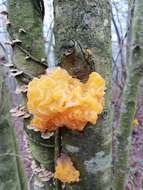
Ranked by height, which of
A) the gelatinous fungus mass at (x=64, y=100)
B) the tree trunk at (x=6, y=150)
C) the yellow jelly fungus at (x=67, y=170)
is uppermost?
the gelatinous fungus mass at (x=64, y=100)

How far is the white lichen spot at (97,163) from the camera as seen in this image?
3.07 feet

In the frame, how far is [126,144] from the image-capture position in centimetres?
151

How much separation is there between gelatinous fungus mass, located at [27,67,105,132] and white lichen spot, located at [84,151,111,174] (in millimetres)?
136

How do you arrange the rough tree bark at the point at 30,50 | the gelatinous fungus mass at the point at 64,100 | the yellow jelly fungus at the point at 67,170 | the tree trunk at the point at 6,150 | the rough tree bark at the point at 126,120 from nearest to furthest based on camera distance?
the gelatinous fungus mass at the point at 64,100
the yellow jelly fungus at the point at 67,170
the rough tree bark at the point at 30,50
the tree trunk at the point at 6,150
the rough tree bark at the point at 126,120

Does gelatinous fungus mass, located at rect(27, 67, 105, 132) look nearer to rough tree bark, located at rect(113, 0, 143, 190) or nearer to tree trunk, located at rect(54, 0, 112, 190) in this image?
tree trunk, located at rect(54, 0, 112, 190)

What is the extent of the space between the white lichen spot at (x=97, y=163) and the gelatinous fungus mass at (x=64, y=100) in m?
0.14

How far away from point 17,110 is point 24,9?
36 centimetres

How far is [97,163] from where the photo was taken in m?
0.95

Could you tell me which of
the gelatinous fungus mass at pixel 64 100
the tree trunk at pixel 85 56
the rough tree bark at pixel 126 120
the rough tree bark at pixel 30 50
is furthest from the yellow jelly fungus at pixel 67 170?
the rough tree bark at pixel 126 120

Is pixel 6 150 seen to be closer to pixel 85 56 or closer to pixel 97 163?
pixel 97 163

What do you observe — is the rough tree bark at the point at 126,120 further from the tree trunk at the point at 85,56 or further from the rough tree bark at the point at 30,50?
the tree trunk at the point at 85,56

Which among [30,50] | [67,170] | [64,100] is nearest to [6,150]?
[30,50]

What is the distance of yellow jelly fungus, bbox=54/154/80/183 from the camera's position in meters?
0.92

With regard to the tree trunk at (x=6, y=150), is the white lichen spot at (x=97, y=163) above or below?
above
